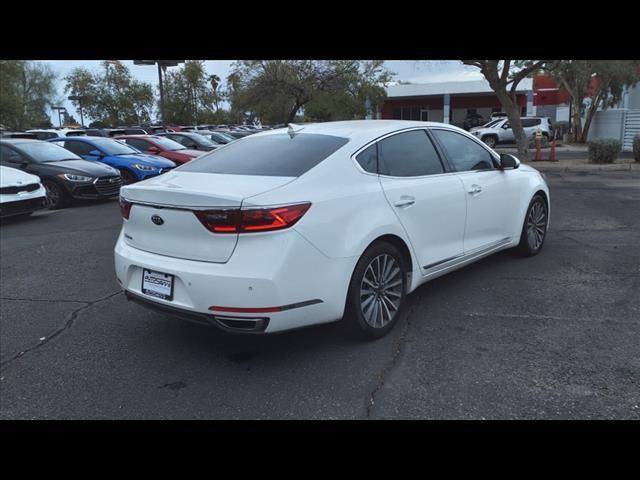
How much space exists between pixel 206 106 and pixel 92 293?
57.0 metres

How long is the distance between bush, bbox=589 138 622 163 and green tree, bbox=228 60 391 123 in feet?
80.3

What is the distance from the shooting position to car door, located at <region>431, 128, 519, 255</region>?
16.4 feet

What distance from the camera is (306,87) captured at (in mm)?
38969

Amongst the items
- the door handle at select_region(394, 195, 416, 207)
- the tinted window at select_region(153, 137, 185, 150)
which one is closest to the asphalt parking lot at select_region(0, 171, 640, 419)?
the door handle at select_region(394, 195, 416, 207)

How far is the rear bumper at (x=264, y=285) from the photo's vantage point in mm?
3307

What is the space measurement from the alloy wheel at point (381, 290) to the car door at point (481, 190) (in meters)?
1.10

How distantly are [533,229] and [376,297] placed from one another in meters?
3.01

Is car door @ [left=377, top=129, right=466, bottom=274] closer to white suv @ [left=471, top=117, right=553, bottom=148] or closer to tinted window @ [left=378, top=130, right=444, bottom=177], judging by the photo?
tinted window @ [left=378, top=130, right=444, bottom=177]

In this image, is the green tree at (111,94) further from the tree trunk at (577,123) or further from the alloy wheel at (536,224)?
the alloy wheel at (536,224)

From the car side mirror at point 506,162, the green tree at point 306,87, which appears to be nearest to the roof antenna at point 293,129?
the car side mirror at point 506,162

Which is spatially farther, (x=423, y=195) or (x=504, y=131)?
(x=504, y=131)

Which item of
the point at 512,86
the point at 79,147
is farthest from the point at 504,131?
the point at 79,147

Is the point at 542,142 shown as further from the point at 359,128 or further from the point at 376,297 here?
the point at 376,297

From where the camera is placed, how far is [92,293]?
545 cm
